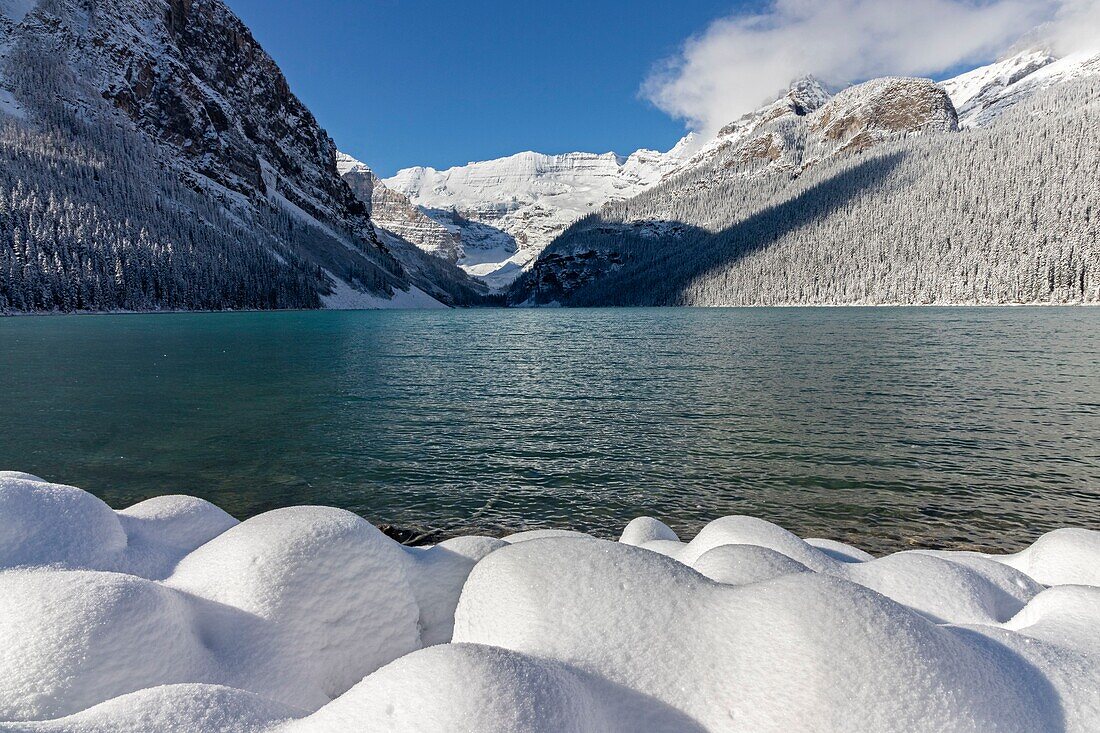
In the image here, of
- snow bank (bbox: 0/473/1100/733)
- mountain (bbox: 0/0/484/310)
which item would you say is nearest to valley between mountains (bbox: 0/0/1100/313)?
mountain (bbox: 0/0/484/310)

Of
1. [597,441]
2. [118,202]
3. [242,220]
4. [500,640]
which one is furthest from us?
[242,220]

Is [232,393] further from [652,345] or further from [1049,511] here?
[652,345]

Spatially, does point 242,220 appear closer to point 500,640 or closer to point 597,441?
point 597,441

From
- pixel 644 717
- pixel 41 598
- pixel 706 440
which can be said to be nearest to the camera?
pixel 644 717

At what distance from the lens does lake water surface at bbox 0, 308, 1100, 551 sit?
11.7 meters

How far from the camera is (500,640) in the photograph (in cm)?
263

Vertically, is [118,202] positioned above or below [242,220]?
below

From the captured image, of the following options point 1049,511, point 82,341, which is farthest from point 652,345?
point 82,341

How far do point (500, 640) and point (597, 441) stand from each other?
14328 millimetres

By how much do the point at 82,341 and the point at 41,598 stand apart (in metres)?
59.5

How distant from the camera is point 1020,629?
3.25m

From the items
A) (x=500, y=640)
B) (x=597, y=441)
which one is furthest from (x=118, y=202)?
(x=500, y=640)

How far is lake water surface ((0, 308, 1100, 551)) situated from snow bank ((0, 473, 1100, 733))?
22.7 ft

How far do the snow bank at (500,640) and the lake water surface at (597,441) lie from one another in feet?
22.7
